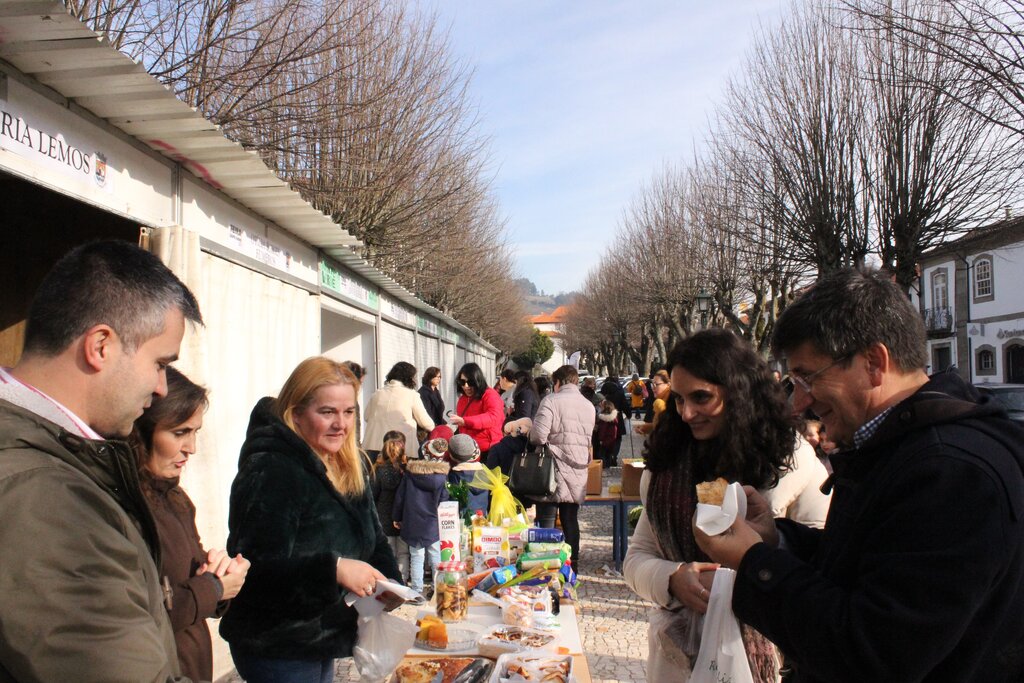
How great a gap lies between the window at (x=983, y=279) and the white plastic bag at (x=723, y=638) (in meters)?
39.1

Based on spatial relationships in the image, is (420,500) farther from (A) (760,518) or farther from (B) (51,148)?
(A) (760,518)

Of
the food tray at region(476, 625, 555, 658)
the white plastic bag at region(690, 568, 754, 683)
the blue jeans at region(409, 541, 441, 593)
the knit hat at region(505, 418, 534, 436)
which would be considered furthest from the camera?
A: the knit hat at region(505, 418, 534, 436)

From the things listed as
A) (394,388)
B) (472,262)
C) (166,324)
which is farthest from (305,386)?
(472,262)

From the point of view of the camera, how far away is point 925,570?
131 centimetres

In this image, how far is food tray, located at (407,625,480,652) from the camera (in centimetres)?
318

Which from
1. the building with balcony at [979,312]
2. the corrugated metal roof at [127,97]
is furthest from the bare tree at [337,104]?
the building with balcony at [979,312]

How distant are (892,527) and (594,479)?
22.4ft

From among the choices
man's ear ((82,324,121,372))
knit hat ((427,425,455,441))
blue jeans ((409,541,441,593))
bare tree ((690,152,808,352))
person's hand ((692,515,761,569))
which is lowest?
blue jeans ((409,541,441,593))

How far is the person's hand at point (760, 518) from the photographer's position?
6.79 ft

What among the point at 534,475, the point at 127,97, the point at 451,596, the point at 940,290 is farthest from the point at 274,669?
the point at 940,290

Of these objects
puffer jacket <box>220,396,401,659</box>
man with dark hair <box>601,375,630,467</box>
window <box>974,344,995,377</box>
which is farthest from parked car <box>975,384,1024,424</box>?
window <box>974,344,995,377</box>

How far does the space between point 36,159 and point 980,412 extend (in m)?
4.07

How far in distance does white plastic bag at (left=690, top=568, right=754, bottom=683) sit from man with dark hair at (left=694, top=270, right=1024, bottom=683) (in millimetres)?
263

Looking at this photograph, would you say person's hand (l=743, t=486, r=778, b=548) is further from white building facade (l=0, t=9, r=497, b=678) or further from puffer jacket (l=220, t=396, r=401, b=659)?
white building facade (l=0, t=9, r=497, b=678)
